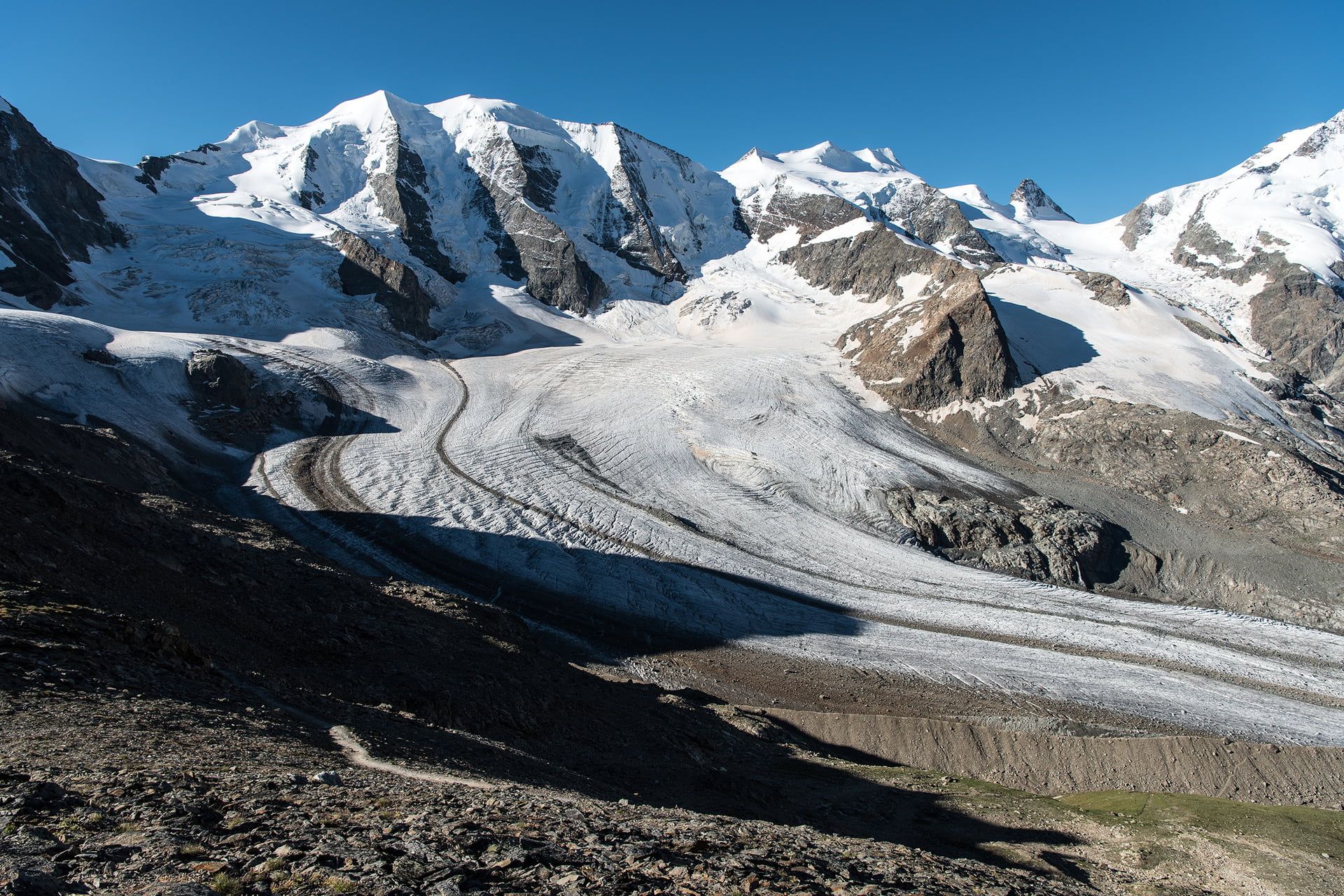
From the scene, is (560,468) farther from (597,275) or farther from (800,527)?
(597,275)

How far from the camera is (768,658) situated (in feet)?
93.1

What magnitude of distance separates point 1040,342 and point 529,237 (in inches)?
2433

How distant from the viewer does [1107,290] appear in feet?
250

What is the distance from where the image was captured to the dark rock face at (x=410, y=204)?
8881 cm

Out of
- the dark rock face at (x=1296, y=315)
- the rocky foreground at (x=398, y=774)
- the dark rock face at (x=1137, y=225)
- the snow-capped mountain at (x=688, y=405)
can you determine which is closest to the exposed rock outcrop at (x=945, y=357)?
the snow-capped mountain at (x=688, y=405)

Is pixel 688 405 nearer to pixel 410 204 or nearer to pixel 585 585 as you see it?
pixel 585 585

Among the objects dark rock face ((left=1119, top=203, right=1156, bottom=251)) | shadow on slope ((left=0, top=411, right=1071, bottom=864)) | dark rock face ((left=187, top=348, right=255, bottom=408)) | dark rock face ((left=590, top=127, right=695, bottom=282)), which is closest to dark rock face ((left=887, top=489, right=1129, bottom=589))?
shadow on slope ((left=0, top=411, right=1071, bottom=864))

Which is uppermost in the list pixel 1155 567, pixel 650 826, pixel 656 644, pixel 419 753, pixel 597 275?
pixel 597 275

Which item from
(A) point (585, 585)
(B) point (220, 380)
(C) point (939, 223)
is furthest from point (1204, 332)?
(B) point (220, 380)

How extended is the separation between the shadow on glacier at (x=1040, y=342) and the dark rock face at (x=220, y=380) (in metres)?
59.2

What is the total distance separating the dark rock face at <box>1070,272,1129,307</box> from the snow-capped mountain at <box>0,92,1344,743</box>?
0.92 feet

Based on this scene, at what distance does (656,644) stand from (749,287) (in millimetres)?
72155

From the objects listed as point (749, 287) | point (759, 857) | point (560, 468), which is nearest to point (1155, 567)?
point (560, 468)

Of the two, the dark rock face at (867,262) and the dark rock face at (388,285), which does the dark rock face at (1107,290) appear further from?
the dark rock face at (388,285)
